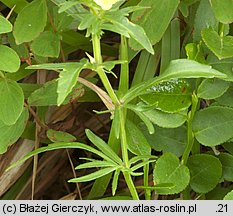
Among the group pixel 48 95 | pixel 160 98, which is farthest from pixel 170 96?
pixel 48 95

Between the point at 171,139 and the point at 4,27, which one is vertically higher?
the point at 4,27

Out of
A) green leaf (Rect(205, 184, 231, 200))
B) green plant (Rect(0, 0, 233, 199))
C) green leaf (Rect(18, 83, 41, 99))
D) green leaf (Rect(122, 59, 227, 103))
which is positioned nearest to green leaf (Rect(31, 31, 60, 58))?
green plant (Rect(0, 0, 233, 199))

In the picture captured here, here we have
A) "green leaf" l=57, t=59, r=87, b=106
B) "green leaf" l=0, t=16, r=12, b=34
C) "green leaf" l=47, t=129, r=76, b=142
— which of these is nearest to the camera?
"green leaf" l=57, t=59, r=87, b=106

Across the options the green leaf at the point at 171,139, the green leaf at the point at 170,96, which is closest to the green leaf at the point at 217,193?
the green leaf at the point at 171,139

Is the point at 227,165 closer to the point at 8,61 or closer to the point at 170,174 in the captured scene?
the point at 170,174

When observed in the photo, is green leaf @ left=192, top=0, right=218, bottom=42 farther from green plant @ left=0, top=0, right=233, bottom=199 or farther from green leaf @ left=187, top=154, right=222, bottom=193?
green leaf @ left=187, top=154, right=222, bottom=193

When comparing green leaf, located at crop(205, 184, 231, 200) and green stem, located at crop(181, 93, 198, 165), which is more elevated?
green stem, located at crop(181, 93, 198, 165)
